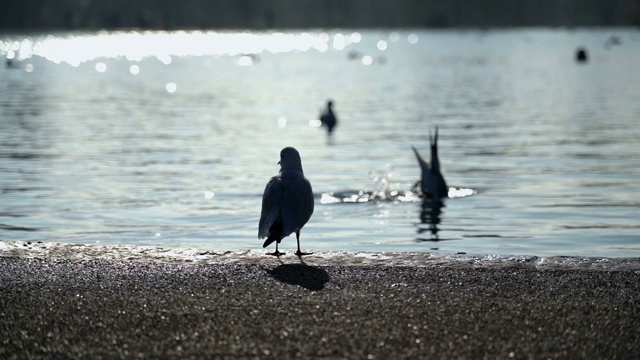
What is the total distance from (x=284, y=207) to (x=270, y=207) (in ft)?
0.49

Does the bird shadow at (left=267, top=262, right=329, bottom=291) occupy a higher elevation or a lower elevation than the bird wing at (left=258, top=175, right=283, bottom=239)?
lower

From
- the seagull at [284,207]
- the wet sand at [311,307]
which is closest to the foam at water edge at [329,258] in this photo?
the wet sand at [311,307]

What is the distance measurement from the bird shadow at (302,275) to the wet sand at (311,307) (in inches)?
0.7

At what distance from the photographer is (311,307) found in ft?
24.3

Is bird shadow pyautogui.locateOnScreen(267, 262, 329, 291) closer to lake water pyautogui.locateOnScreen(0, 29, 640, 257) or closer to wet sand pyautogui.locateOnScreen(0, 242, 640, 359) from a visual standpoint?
wet sand pyautogui.locateOnScreen(0, 242, 640, 359)

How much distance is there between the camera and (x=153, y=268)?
8711 mm

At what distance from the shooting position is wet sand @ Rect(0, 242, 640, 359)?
21.3 ft

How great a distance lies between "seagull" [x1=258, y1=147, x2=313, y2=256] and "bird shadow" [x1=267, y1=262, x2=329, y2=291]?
73cm

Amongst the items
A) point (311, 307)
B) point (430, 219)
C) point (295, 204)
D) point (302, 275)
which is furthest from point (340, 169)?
point (311, 307)

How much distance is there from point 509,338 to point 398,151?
19391mm

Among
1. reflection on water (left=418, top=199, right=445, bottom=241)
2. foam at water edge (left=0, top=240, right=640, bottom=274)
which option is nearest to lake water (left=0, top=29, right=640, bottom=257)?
reflection on water (left=418, top=199, right=445, bottom=241)

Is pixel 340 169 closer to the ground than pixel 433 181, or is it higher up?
closer to the ground

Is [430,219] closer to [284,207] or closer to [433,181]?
[433,181]

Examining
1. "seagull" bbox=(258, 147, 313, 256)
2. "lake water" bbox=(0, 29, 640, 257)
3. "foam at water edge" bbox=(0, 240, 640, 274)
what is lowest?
"lake water" bbox=(0, 29, 640, 257)
